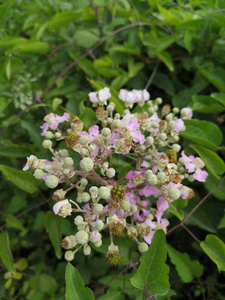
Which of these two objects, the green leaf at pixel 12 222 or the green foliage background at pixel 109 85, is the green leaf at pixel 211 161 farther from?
the green leaf at pixel 12 222

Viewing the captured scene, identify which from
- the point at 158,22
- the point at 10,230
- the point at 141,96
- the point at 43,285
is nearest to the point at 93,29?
the point at 158,22

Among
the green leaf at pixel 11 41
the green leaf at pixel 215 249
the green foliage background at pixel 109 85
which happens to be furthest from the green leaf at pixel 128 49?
the green leaf at pixel 215 249

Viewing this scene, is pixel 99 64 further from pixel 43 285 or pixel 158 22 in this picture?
pixel 43 285

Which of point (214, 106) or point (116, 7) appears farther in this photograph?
point (116, 7)

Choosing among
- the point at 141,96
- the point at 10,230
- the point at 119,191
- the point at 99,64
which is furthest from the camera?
the point at 10,230

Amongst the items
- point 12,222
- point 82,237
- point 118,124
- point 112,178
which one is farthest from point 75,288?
point 12,222

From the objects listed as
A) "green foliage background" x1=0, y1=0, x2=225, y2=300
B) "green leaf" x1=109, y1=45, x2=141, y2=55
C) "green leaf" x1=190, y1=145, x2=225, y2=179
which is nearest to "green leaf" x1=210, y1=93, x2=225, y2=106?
"green foliage background" x1=0, y1=0, x2=225, y2=300

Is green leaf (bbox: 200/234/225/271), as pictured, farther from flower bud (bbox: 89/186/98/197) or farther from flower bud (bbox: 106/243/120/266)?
flower bud (bbox: 89/186/98/197)

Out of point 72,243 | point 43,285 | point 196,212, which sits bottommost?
point 43,285
